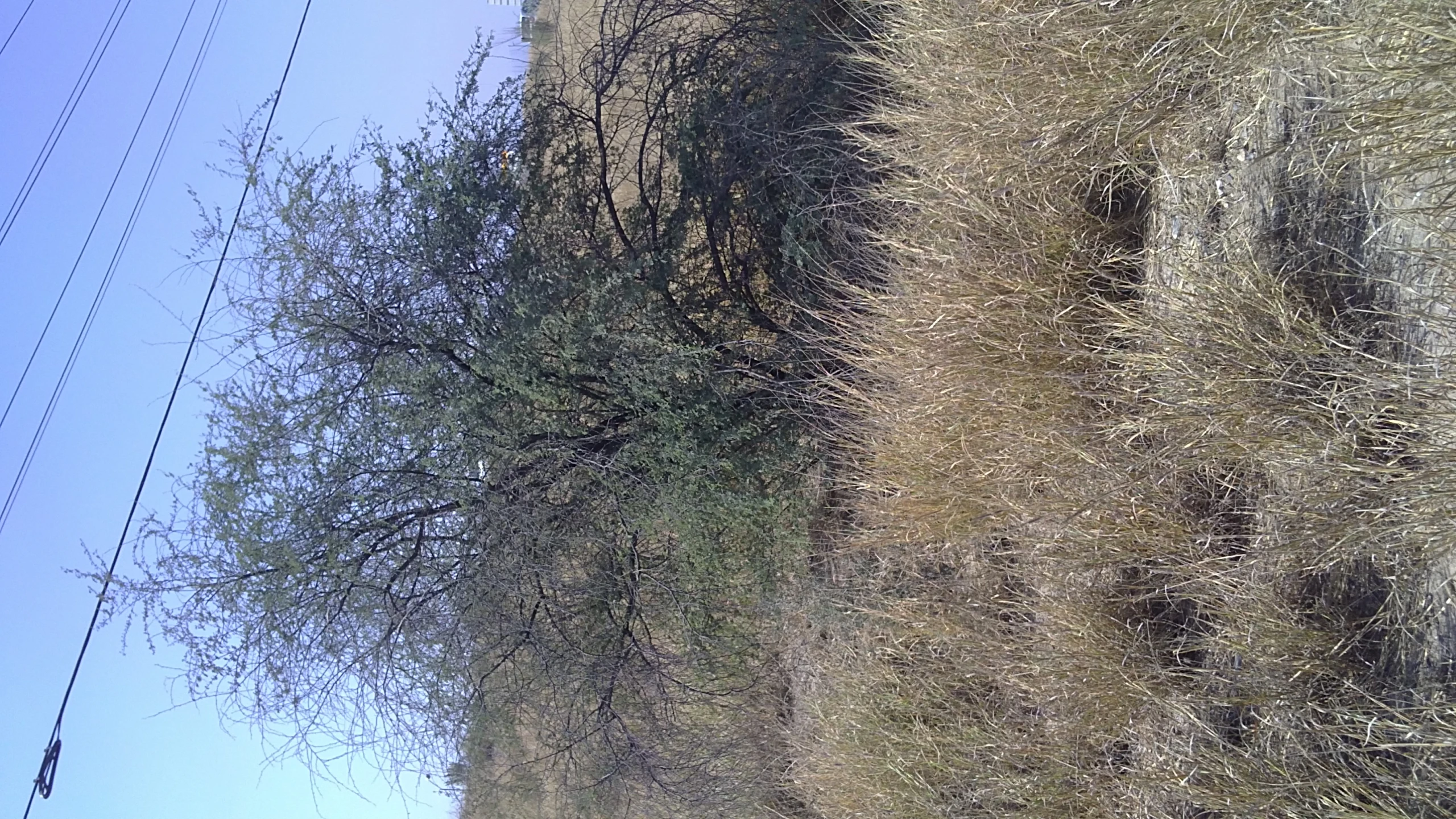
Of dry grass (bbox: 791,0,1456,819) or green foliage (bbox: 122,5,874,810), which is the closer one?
dry grass (bbox: 791,0,1456,819)

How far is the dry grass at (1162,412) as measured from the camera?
258cm

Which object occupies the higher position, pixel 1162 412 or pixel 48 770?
pixel 48 770

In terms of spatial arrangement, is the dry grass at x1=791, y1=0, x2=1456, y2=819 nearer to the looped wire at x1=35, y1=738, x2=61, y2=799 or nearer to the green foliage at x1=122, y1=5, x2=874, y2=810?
the green foliage at x1=122, y1=5, x2=874, y2=810

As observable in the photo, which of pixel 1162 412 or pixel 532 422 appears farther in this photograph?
pixel 532 422

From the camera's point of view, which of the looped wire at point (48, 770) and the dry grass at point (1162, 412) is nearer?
the dry grass at point (1162, 412)

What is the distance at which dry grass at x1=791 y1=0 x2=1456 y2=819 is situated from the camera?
2.58 m

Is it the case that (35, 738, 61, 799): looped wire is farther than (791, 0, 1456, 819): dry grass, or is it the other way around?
(35, 738, 61, 799): looped wire

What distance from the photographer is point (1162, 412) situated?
315 cm

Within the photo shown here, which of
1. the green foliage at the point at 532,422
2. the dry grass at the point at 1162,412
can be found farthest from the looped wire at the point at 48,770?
the dry grass at the point at 1162,412

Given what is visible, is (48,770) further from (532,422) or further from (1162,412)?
(1162,412)

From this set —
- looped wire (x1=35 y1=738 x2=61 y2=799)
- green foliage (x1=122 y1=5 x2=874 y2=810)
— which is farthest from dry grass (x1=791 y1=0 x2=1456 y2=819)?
looped wire (x1=35 y1=738 x2=61 y2=799)

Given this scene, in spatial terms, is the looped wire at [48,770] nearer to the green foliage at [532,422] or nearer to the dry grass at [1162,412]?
the green foliage at [532,422]

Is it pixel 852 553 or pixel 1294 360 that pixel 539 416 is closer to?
pixel 852 553

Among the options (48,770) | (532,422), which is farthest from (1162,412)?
(48,770)
